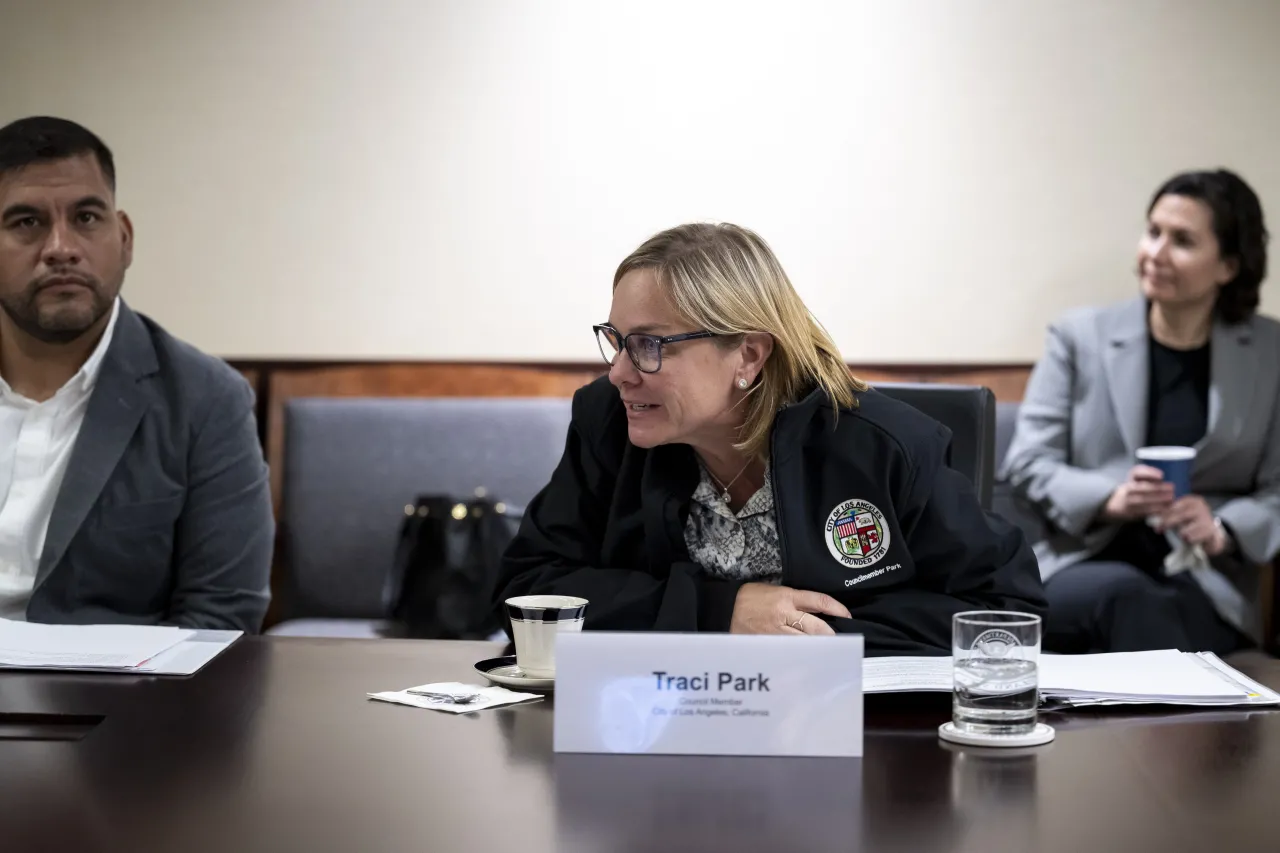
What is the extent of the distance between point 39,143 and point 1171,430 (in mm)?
2607

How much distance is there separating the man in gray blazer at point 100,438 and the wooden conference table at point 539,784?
0.85 m

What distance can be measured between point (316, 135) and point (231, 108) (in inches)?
9.9

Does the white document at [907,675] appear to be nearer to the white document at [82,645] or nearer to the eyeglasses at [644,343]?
the eyeglasses at [644,343]

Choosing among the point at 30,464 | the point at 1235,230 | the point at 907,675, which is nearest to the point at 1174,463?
the point at 1235,230

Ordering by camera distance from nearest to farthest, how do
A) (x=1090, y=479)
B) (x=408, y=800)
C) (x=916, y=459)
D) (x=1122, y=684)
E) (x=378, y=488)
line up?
(x=408, y=800) → (x=1122, y=684) → (x=916, y=459) → (x=1090, y=479) → (x=378, y=488)

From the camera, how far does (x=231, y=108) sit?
12.3 ft

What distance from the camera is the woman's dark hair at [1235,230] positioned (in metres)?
3.33

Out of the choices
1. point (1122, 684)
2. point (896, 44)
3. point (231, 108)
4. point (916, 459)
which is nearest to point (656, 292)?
point (916, 459)

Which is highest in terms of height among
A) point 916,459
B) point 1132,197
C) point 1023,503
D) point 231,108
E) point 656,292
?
point 231,108

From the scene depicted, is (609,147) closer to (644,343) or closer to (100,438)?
(100,438)

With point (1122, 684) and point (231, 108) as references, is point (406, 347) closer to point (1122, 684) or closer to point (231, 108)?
point (231, 108)

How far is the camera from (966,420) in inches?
83.4

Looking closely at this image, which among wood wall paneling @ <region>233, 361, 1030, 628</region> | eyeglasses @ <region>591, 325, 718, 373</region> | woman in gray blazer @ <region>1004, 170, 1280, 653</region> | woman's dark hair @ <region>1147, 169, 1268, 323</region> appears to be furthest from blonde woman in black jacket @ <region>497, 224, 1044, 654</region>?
woman's dark hair @ <region>1147, 169, 1268, 323</region>

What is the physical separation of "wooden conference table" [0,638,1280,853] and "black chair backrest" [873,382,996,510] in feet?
2.58
